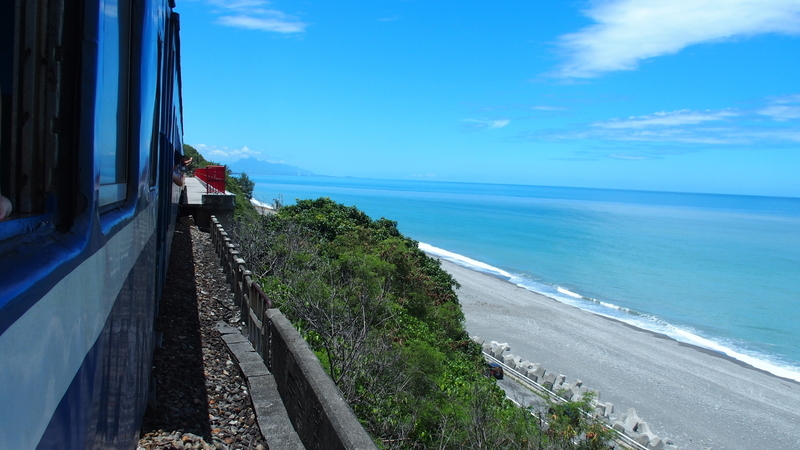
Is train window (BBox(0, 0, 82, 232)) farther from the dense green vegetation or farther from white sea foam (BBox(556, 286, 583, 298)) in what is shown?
white sea foam (BBox(556, 286, 583, 298))

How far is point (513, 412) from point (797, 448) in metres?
15.5

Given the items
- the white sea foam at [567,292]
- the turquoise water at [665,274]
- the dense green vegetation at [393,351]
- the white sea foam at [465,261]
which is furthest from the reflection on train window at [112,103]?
the white sea foam at [465,261]

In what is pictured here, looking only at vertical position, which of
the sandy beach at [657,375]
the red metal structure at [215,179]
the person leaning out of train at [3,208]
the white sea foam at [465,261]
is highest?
the person leaning out of train at [3,208]

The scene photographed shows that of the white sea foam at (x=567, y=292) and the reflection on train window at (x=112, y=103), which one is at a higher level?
the reflection on train window at (x=112, y=103)

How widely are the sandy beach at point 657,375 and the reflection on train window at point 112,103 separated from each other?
20468 millimetres

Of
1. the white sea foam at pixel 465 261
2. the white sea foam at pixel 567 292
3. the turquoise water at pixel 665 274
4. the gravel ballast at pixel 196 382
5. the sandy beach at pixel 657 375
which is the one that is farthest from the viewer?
the white sea foam at pixel 465 261

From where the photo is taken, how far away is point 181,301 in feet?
28.1

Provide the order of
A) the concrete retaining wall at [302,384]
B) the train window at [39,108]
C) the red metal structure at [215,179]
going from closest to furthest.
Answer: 1. the train window at [39,108]
2. the concrete retaining wall at [302,384]
3. the red metal structure at [215,179]

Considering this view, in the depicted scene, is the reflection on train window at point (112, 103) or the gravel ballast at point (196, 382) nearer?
the reflection on train window at point (112, 103)

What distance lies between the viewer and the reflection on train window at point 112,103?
4.77ft

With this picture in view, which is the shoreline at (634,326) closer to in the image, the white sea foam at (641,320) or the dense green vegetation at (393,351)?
the white sea foam at (641,320)

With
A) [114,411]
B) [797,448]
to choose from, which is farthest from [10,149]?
[797,448]

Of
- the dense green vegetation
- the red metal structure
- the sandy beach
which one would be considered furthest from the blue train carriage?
the sandy beach

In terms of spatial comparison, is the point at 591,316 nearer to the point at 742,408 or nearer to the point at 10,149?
the point at 742,408
